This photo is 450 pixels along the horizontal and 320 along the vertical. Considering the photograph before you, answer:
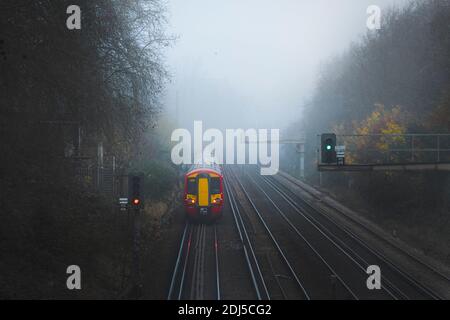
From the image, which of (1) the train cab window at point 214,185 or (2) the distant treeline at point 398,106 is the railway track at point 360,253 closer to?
(2) the distant treeline at point 398,106

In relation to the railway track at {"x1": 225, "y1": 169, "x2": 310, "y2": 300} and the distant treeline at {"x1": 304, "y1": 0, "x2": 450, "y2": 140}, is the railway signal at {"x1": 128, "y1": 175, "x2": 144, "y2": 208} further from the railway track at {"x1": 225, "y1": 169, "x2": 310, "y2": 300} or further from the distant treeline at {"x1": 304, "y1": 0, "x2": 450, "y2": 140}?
the distant treeline at {"x1": 304, "y1": 0, "x2": 450, "y2": 140}

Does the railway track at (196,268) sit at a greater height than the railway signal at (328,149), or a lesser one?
lesser

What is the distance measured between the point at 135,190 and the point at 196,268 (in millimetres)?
3982

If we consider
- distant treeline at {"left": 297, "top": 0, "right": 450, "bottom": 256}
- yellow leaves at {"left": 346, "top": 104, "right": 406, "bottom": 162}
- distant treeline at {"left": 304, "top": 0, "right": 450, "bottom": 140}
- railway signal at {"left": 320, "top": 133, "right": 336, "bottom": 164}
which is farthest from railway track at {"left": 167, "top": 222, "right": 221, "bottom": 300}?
distant treeline at {"left": 304, "top": 0, "right": 450, "bottom": 140}

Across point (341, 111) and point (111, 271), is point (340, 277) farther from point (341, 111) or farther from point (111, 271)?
point (341, 111)

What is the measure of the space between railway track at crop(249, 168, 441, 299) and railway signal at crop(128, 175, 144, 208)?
23.5ft

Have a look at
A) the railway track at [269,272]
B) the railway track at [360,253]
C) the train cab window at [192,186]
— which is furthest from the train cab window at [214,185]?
the railway track at [360,253]

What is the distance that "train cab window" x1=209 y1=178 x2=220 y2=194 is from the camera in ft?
75.7

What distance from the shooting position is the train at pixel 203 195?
2294 cm

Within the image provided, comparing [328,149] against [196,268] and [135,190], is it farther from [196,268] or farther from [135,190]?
[135,190]

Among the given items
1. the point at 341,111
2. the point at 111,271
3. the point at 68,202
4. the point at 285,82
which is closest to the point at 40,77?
the point at 68,202

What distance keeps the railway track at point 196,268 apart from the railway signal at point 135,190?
2.54 metres

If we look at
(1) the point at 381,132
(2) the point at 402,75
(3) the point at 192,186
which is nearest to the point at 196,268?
(3) the point at 192,186
